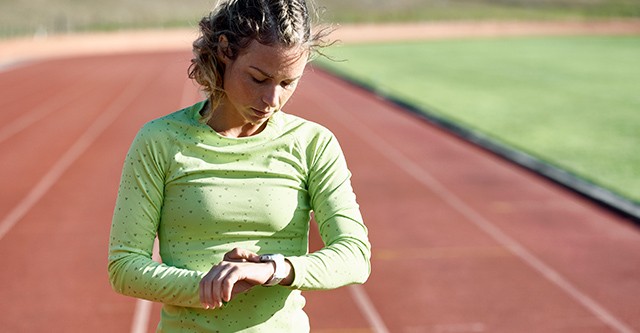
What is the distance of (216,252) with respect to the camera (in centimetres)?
182

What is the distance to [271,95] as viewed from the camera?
5.81 feet

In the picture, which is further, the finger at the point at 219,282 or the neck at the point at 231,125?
the neck at the point at 231,125

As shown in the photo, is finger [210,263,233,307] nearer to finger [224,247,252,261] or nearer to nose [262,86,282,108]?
finger [224,247,252,261]

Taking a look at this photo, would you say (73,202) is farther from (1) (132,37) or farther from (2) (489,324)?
(1) (132,37)

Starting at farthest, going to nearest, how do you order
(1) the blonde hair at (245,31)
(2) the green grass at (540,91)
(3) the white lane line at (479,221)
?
(2) the green grass at (540,91)
(3) the white lane line at (479,221)
(1) the blonde hair at (245,31)

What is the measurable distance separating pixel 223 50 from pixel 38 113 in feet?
60.1

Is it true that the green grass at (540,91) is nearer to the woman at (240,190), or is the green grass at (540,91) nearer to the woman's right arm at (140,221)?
the woman at (240,190)

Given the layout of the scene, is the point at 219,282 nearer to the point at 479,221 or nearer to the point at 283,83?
the point at 283,83

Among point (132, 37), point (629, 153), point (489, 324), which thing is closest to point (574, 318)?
point (489, 324)

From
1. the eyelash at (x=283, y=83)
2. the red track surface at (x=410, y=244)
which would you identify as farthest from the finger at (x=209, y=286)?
the red track surface at (x=410, y=244)

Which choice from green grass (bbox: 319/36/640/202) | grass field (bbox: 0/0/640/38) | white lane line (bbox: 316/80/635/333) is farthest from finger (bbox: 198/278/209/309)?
grass field (bbox: 0/0/640/38)

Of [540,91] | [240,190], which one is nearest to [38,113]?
[540,91]

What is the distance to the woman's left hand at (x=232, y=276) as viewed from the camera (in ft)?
5.35

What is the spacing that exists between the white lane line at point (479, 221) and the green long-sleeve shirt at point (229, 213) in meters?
5.39
